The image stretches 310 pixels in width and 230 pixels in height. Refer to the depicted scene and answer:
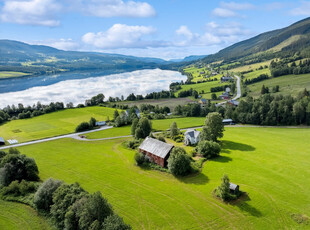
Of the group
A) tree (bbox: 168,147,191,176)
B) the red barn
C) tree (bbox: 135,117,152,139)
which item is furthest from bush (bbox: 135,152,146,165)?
tree (bbox: 135,117,152,139)

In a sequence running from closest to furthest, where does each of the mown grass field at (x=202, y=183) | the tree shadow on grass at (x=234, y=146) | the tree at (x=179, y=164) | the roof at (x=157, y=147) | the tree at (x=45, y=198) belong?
the mown grass field at (x=202, y=183)
the tree at (x=45, y=198)
the tree at (x=179, y=164)
the roof at (x=157, y=147)
the tree shadow on grass at (x=234, y=146)

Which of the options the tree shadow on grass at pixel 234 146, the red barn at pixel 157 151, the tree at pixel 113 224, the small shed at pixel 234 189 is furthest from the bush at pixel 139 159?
the tree at pixel 113 224

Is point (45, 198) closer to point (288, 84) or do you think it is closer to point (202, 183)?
point (202, 183)

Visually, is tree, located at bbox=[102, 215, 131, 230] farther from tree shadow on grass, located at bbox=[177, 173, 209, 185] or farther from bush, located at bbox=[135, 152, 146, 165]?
bush, located at bbox=[135, 152, 146, 165]

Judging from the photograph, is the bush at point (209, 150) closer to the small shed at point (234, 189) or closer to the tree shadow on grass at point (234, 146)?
the tree shadow on grass at point (234, 146)

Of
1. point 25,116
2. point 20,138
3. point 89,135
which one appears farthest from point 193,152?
point 25,116

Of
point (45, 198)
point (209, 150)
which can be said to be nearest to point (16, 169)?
point (45, 198)
